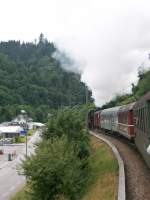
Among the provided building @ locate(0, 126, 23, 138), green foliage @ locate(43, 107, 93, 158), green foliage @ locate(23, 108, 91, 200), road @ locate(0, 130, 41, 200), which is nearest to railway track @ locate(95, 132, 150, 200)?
green foliage @ locate(23, 108, 91, 200)

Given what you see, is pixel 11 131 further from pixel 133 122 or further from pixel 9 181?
pixel 133 122

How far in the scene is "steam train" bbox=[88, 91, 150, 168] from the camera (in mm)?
19398

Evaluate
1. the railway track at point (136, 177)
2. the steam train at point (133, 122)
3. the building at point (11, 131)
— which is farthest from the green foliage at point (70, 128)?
the building at point (11, 131)

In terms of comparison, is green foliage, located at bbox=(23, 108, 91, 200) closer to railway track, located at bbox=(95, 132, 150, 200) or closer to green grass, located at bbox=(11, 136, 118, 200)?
green grass, located at bbox=(11, 136, 118, 200)

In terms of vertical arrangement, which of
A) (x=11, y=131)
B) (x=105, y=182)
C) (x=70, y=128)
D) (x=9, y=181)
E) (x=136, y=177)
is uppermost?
(x=70, y=128)

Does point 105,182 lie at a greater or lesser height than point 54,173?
lesser

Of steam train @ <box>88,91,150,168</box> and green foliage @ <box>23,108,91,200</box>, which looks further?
green foliage @ <box>23,108,91,200</box>

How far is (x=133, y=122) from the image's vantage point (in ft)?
109

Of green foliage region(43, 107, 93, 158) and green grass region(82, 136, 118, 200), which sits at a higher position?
green foliage region(43, 107, 93, 158)

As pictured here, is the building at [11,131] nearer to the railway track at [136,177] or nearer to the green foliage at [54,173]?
the railway track at [136,177]

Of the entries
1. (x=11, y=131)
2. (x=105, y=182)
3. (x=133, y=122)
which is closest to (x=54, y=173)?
(x=105, y=182)

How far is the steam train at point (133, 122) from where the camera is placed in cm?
1940

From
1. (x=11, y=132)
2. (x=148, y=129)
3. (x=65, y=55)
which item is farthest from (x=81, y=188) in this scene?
(x=11, y=132)

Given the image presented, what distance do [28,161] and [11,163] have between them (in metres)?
57.0
